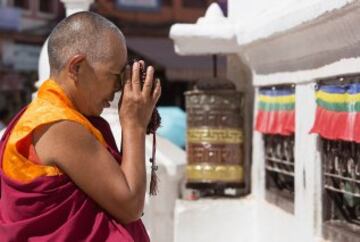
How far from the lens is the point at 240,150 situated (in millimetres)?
7270

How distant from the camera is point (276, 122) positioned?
6301 mm

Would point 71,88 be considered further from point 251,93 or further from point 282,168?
point 251,93

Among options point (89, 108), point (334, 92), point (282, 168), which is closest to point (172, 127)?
point (282, 168)

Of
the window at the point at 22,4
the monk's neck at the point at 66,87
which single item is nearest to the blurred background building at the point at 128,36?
the window at the point at 22,4

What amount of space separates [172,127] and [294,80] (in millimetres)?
7412

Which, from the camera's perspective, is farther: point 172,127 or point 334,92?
point 172,127

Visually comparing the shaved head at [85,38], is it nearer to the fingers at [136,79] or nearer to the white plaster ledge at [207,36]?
the fingers at [136,79]

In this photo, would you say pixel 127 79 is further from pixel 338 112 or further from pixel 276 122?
pixel 276 122

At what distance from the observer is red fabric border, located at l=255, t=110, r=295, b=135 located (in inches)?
237

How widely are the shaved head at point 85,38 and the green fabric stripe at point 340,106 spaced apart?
2469mm

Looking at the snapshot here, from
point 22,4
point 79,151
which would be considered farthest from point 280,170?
point 22,4

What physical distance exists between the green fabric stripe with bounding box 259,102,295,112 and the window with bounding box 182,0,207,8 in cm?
1665

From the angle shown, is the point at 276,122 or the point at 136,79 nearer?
the point at 136,79

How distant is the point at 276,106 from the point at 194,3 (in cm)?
1733
